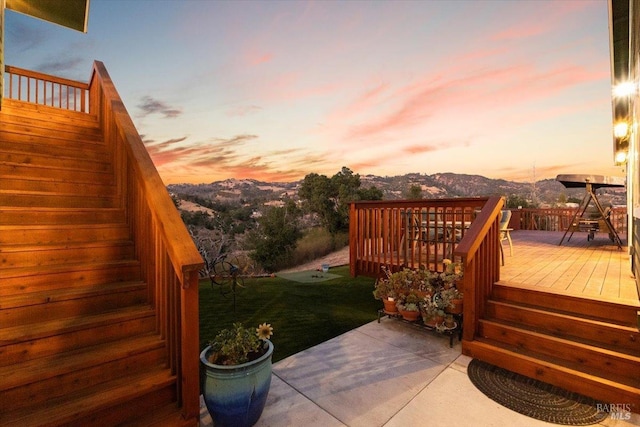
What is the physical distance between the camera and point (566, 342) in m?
2.43

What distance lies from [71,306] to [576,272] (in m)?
5.40

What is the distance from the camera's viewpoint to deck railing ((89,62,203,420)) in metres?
1.62

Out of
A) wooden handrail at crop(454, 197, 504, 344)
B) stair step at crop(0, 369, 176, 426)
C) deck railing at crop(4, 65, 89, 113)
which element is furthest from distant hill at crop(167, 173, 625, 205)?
stair step at crop(0, 369, 176, 426)

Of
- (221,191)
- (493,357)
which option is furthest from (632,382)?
(221,191)

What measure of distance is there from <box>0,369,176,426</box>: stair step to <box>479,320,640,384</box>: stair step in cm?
287

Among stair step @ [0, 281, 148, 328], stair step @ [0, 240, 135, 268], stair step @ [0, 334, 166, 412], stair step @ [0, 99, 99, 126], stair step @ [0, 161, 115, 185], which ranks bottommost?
stair step @ [0, 334, 166, 412]

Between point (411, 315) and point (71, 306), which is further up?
point (71, 306)

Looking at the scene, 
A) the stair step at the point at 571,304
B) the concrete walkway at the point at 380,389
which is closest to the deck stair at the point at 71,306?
the concrete walkway at the point at 380,389

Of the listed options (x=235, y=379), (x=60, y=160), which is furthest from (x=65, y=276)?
(x=60, y=160)

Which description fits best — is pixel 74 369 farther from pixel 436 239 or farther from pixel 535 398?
pixel 436 239

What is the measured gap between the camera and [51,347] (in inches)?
69.9

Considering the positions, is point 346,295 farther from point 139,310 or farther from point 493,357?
point 139,310

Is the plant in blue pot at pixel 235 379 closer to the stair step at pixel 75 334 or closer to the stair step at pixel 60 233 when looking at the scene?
the stair step at pixel 75 334

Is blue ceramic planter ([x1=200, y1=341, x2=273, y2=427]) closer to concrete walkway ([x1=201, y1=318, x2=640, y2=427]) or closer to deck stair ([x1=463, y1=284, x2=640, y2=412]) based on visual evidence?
concrete walkway ([x1=201, y1=318, x2=640, y2=427])
